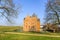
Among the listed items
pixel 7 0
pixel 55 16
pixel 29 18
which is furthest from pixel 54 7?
pixel 29 18

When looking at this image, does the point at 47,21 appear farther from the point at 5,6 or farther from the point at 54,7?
the point at 5,6

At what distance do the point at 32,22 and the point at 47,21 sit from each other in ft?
56.8

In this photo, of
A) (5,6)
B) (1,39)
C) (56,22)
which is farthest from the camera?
(56,22)

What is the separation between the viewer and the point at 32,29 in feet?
193

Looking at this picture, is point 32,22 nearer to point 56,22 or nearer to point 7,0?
point 56,22

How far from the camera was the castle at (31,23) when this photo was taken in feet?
195

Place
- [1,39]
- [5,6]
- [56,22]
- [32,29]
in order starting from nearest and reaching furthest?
[1,39] < [5,6] < [56,22] < [32,29]

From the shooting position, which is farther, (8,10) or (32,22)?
(32,22)

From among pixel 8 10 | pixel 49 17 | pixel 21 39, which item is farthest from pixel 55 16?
pixel 21 39

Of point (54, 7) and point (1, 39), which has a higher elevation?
point (54, 7)

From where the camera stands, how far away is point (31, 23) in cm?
6075

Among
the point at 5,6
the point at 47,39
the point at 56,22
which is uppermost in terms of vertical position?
the point at 5,6

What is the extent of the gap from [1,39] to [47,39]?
7.40m

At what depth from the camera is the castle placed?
59.5 m
